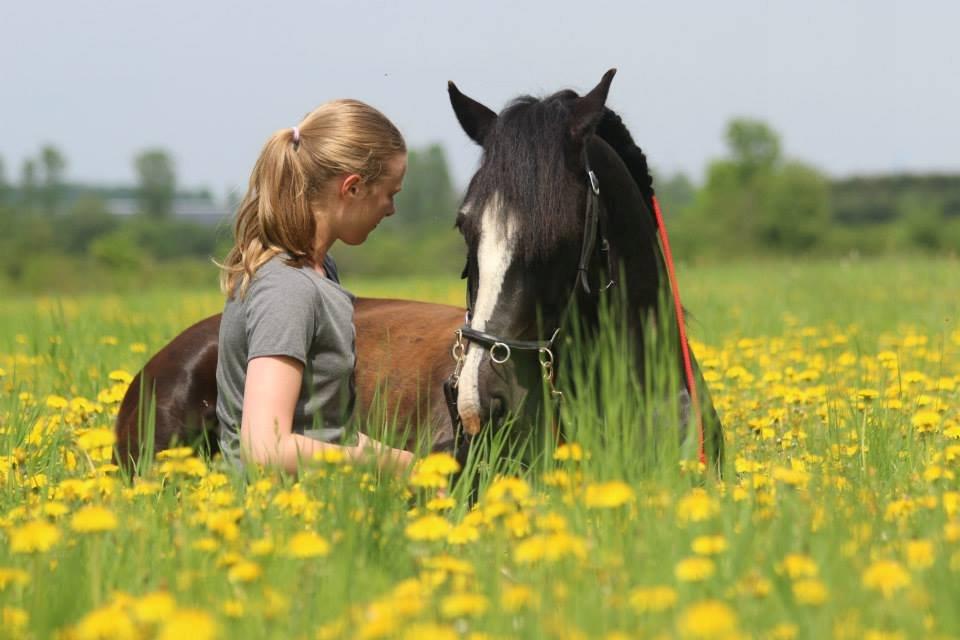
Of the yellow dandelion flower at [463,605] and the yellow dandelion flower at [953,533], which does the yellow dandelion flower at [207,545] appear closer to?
the yellow dandelion flower at [463,605]

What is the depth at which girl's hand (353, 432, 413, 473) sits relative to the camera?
3371 millimetres

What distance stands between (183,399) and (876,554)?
138 inches

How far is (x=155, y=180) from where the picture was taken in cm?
16212

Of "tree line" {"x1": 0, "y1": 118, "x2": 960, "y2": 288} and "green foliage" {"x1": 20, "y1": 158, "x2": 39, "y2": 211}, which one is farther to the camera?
"green foliage" {"x1": 20, "y1": 158, "x2": 39, "y2": 211}

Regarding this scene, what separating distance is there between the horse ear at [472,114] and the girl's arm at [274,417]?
3.62 feet

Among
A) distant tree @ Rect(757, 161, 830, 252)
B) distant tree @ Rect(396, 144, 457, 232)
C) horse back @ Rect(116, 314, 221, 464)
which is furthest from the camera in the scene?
distant tree @ Rect(396, 144, 457, 232)

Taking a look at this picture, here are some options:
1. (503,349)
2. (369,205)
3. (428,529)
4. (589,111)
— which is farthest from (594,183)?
(428,529)

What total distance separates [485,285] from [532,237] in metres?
0.21

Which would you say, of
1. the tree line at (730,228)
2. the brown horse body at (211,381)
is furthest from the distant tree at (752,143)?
the brown horse body at (211,381)

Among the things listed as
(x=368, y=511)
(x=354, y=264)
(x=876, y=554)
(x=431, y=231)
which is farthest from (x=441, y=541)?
(x=431, y=231)

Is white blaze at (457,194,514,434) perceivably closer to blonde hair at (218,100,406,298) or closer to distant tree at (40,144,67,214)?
blonde hair at (218,100,406,298)

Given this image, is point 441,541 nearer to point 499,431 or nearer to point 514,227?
point 499,431

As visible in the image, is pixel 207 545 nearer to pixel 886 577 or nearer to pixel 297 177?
pixel 886 577

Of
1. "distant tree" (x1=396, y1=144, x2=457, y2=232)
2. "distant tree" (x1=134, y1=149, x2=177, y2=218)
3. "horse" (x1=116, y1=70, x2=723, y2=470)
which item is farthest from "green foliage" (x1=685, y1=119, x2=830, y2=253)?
"distant tree" (x1=134, y1=149, x2=177, y2=218)
